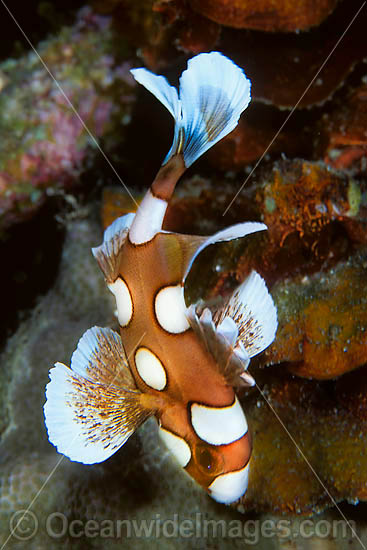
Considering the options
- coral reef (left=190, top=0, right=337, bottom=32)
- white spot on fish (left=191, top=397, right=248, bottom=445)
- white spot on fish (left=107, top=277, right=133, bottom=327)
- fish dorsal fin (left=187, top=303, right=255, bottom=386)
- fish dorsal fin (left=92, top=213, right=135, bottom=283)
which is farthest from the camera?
coral reef (left=190, top=0, right=337, bottom=32)

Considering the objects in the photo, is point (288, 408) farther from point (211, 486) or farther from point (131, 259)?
point (131, 259)

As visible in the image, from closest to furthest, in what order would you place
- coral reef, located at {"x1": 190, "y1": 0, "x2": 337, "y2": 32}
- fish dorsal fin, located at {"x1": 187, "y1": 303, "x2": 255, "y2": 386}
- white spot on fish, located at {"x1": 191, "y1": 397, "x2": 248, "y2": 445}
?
fish dorsal fin, located at {"x1": 187, "y1": 303, "x2": 255, "y2": 386} → white spot on fish, located at {"x1": 191, "y1": 397, "x2": 248, "y2": 445} → coral reef, located at {"x1": 190, "y1": 0, "x2": 337, "y2": 32}

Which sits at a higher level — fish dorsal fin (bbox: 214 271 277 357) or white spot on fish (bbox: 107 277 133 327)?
white spot on fish (bbox: 107 277 133 327)

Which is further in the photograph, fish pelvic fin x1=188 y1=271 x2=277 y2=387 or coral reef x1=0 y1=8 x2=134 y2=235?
coral reef x1=0 y1=8 x2=134 y2=235

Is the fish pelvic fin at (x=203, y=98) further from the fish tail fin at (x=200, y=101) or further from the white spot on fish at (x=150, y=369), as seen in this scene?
the white spot on fish at (x=150, y=369)

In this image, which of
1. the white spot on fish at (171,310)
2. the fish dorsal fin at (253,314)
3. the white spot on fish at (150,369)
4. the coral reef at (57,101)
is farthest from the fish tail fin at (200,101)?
the coral reef at (57,101)

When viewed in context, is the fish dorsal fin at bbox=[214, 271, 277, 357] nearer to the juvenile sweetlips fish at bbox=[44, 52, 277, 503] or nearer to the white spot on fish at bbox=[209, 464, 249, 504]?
the juvenile sweetlips fish at bbox=[44, 52, 277, 503]

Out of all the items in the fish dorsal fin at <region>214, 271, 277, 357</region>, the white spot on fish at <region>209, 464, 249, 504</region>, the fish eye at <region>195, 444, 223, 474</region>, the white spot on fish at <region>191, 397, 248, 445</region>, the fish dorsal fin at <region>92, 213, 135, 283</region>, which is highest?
the fish dorsal fin at <region>92, 213, 135, 283</region>

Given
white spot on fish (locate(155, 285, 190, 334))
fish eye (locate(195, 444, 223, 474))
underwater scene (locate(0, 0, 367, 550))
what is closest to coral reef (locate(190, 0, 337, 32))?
underwater scene (locate(0, 0, 367, 550))
